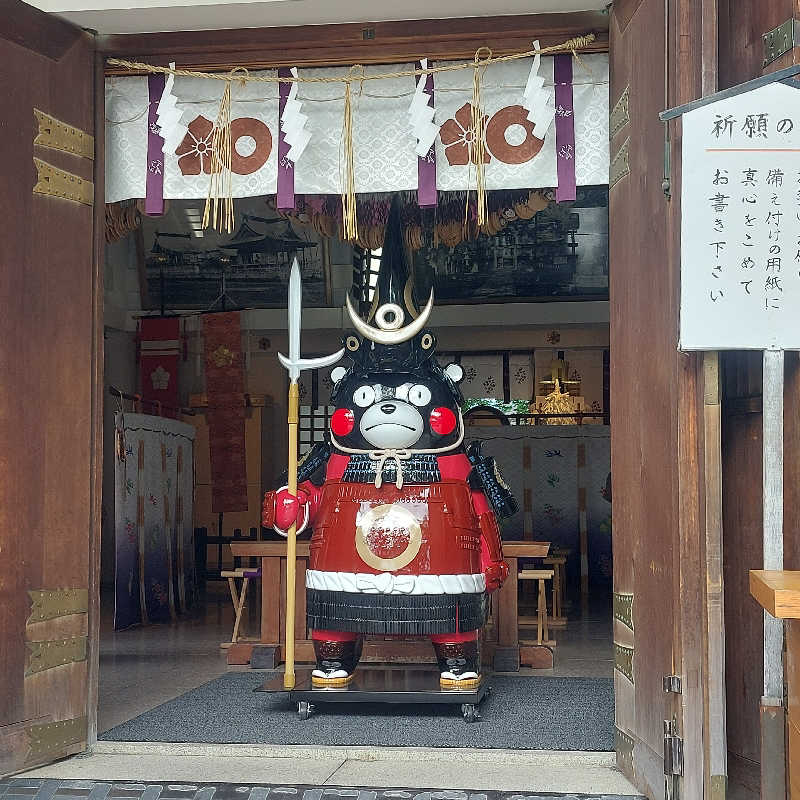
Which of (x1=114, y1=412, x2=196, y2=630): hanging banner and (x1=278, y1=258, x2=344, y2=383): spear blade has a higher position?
(x1=278, y1=258, x2=344, y2=383): spear blade

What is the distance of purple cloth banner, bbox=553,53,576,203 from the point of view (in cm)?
439

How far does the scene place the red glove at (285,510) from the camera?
5.01 m

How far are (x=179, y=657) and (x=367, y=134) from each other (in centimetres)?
375

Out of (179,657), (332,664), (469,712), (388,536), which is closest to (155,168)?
(388,536)

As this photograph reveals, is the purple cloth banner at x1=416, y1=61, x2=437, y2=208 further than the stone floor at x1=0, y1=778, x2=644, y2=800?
Yes

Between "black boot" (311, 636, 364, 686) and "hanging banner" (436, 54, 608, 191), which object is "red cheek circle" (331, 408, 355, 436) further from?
"hanging banner" (436, 54, 608, 191)

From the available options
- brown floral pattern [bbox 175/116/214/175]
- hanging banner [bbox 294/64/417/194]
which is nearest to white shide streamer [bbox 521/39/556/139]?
hanging banner [bbox 294/64/417/194]

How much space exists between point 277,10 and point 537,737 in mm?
3001

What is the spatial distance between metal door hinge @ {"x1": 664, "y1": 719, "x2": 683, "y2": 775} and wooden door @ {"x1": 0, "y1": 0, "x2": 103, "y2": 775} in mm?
2207

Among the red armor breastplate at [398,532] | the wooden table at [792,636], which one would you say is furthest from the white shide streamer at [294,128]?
the wooden table at [792,636]

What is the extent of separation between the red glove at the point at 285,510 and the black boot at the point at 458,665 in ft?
2.75

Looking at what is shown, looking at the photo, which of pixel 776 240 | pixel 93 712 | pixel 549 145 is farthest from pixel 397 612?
pixel 776 240

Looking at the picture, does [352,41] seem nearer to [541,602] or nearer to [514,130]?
[514,130]

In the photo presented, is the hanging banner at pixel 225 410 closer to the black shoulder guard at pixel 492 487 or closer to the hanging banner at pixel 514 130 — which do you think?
the black shoulder guard at pixel 492 487
